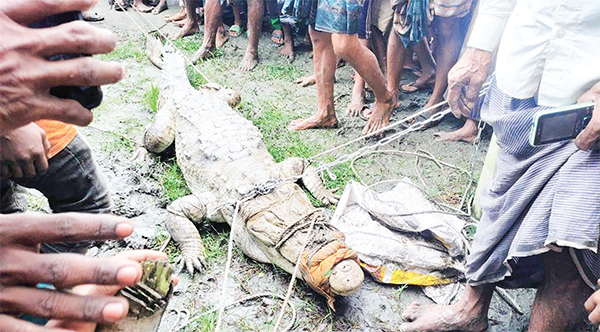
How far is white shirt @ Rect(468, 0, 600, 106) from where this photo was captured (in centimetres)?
174

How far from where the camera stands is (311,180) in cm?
368

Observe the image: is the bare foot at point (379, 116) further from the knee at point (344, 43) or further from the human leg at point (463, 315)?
the human leg at point (463, 315)

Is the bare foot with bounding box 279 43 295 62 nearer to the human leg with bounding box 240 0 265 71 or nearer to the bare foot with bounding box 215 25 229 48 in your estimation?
the human leg with bounding box 240 0 265 71

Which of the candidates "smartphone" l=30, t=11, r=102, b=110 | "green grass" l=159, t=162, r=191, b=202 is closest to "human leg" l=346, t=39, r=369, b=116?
"green grass" l=159, t=162, r=191, b=202

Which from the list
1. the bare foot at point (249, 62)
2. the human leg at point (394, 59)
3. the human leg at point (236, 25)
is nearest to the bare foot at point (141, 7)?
the human leg at point (236, 25)

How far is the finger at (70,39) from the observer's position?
2.89 feet

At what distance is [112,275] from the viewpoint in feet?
3.02

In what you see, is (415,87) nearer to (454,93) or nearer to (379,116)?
(379,116)

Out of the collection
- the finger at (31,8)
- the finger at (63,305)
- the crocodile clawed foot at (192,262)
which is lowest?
the crocodile clawed foot at (192,262)

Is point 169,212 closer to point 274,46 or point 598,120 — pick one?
point 598,120

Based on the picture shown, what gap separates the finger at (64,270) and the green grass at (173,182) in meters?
2.74

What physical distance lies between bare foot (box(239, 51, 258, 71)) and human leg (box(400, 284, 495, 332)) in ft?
13.7

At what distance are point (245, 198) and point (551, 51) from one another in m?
1.96

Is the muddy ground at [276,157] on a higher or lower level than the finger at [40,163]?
lower
